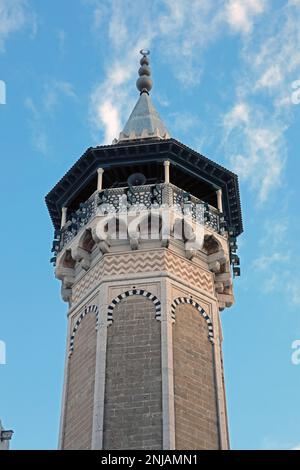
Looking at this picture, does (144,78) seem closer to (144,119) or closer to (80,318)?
(144,119)

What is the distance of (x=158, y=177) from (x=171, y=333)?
16.2 feet

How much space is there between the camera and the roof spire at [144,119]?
20109mm

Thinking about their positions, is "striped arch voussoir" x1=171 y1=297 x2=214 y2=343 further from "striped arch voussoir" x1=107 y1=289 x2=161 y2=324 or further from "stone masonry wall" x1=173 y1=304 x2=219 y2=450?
"striped arch voussoir" x1=107 y1=289 x2=161 y2=324

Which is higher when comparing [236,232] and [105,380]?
[236,232]

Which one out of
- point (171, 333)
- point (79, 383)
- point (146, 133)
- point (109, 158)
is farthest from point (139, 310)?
point (146, 133)

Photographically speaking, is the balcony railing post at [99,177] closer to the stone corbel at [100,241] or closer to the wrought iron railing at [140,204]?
the wrought iron railing at [140,204]

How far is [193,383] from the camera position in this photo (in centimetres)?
1575

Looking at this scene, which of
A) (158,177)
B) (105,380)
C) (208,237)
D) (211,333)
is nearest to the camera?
(105,380)

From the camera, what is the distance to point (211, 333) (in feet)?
55.4

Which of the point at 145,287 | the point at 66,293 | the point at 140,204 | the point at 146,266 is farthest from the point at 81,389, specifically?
the point at 140,204

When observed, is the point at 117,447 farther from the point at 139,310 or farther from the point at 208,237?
the point at 208,237

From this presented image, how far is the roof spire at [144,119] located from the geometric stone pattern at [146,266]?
363cm

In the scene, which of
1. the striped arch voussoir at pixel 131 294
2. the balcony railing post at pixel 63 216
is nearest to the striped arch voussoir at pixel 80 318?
the striped arch voussoir at pixel 131 294

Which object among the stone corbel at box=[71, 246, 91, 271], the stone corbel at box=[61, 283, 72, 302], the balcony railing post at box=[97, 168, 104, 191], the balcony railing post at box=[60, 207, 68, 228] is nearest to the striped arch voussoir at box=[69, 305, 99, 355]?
the stone corbel at box=[71, 246, 91, 271]
